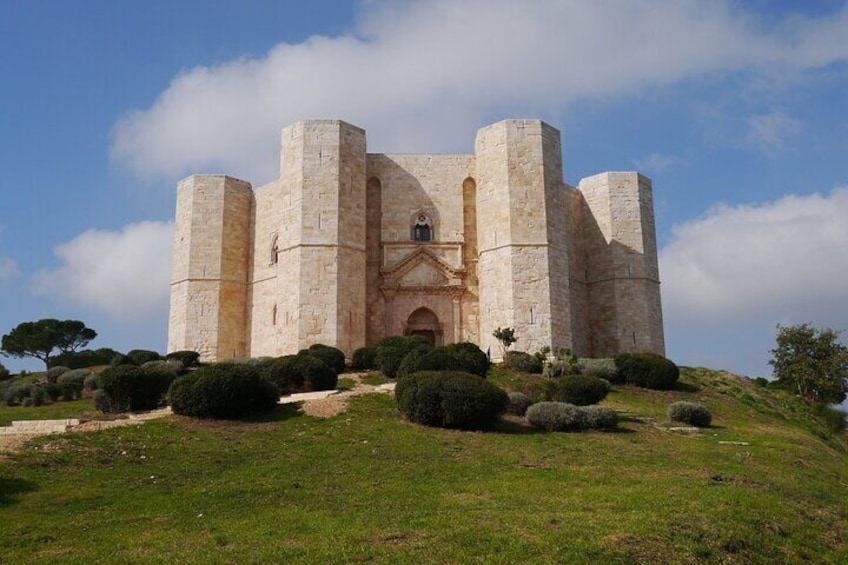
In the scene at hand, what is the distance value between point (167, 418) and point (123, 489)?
18.2 ft

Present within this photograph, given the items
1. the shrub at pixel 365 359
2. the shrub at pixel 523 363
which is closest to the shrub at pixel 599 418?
the shrub at pixel 523 363

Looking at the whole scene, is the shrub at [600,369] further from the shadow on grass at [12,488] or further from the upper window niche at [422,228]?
the shadow on grass at [12,488]

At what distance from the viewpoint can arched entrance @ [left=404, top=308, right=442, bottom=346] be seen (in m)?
33.4

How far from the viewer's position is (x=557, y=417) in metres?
16.8

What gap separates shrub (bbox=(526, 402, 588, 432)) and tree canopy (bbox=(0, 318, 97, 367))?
38.0 meters

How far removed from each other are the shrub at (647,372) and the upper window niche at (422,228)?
11.6 metres

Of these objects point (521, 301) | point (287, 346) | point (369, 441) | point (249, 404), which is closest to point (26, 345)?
point (287, 346)

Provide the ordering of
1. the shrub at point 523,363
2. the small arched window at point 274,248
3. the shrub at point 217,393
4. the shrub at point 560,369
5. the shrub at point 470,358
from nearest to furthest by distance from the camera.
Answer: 1. the shrub at point 217,393
2. the shrub at point 470,358
3. the shrub at point 560,369
4. the shrub at point 523,363
5. the small arched window at point 274,248

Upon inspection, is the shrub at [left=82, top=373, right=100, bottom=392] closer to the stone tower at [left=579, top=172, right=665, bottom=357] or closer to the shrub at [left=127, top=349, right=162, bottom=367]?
the shrub at [left=127, top=349, right=162, bottom=367]

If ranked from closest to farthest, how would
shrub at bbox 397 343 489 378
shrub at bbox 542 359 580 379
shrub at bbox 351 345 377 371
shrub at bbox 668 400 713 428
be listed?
shrub at bbox 668 400 713 428 < shrub at bbox 397 343 489 378 < shrub at bbox 542 359 580 379 < shrub at bbox 351 345 377 371

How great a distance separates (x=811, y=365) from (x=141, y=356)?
31485 millimetres

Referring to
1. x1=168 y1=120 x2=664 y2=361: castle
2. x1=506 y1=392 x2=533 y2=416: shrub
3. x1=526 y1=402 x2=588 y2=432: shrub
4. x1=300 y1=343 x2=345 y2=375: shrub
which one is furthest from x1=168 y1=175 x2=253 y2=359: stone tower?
x1=526 y1=402 x2=588 y2=432: shrub

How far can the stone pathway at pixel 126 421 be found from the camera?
46.9 feet

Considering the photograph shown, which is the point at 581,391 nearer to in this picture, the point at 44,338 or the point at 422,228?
the point at 422,228
